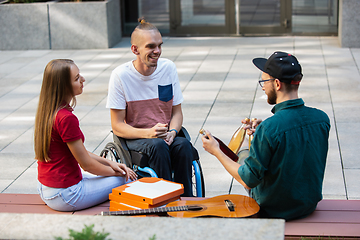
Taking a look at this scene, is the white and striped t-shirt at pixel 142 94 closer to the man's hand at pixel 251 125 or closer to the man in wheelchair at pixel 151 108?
the man in wheelchair at pixel 151 108

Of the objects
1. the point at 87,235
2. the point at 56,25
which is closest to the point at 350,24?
the point at 56,25

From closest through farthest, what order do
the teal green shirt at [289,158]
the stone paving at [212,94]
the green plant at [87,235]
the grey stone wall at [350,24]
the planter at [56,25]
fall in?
the green plant at [87,235], the teal green shirt at [289,158], the stone paving at [212,94], the grey stone wall at [350,24], the planter at [56,25]

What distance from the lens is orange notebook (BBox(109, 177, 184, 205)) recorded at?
10.1 feet

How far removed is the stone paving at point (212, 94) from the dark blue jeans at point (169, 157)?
821 mm

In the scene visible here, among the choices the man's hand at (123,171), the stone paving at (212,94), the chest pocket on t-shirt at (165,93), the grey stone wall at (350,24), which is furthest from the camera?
the grey stone wall at (350,24)

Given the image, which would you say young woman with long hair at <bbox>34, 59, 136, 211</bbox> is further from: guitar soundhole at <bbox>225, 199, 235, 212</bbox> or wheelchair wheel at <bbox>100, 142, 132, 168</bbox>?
guitar soundhole at <bbox>225, 199, 235, 212</bbox>

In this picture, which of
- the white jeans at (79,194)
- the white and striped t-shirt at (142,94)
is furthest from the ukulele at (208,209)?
the white and striped t-shirt at (142,94)

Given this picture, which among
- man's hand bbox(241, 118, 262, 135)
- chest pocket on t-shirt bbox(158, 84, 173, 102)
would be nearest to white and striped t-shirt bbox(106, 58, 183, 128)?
chest pocket on t-shirt bbox(158, 84, 173, 102)

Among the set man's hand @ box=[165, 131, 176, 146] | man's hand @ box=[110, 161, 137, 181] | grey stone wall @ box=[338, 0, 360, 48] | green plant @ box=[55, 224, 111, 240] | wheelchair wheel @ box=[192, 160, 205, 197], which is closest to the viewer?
green plant @ box=[55, 224, 111, 240]

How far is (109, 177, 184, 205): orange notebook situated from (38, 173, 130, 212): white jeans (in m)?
0.16

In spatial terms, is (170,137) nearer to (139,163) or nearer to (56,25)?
(139,163)

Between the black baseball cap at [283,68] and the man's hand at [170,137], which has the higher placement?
the black baseball cap at [283,68]

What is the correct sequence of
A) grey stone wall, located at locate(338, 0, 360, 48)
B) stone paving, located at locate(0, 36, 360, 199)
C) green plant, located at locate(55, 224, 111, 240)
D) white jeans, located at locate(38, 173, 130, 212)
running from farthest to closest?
1. grey stone wall, located at locate(338, 0, 360, 48)
2. stone paving, located at locate(0, 36, 360, 199)
3. white jeans, located at locate(38, 173, 130, 212)
4. green plant, located at locate(55, 224, 111, 240)

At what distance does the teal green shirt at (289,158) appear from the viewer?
2752 mm
